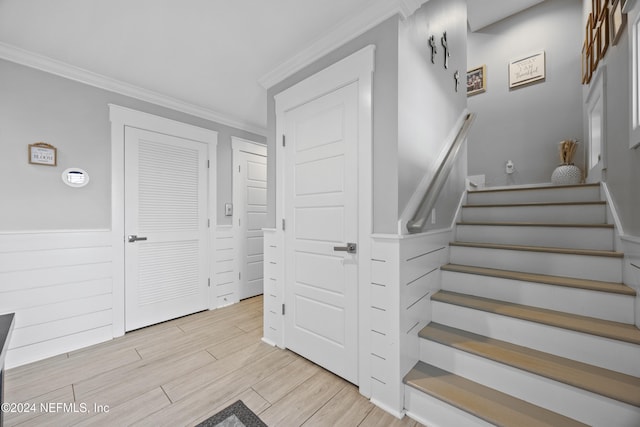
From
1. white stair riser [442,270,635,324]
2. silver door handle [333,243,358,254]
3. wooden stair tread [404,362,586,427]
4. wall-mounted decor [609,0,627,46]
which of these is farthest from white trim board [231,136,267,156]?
wall-mounted decor [609,0,627,46]

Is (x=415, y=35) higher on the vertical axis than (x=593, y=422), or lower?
higher

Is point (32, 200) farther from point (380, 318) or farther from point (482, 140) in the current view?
point (482, 140)

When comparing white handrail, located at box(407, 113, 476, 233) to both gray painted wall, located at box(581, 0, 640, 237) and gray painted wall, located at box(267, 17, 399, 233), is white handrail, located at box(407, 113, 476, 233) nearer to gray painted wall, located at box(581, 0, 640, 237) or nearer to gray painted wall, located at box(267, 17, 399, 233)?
gray painted wall, located at box(267, 17, 399, 233)

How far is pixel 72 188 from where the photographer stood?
7.53 feet

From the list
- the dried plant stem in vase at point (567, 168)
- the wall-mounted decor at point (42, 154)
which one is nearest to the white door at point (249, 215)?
the wall-mounted decor at point (42, 154)

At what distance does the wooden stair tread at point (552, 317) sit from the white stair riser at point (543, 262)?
0.33 m

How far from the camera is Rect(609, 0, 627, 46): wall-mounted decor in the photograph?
5.14 feet

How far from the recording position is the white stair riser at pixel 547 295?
1.42 meters

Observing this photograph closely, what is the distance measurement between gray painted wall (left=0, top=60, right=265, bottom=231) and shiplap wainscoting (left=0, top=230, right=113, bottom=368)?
5.5 inches

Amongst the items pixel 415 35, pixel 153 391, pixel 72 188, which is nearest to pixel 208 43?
pixel 415 35

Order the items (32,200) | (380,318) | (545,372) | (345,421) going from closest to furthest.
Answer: (545,372)
(345,421)
(380,318)
(32,200)

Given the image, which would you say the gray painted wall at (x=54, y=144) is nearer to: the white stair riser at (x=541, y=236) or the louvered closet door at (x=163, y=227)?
the louvered closet door at (x=163, y=227)

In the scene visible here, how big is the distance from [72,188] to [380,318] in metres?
2.85

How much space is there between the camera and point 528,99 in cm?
357
